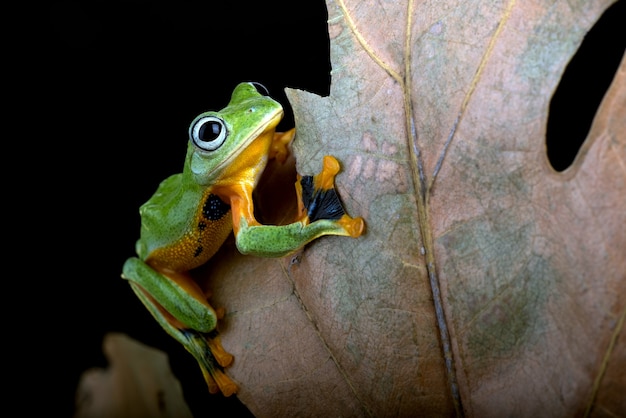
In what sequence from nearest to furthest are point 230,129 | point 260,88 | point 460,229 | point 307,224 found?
point 460,229
point 307,224
point 230,129
point 260,88

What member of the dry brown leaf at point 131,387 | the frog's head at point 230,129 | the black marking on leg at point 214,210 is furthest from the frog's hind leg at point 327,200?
the dry brown leaf at point 131,387

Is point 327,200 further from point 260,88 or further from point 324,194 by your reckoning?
point 260,88

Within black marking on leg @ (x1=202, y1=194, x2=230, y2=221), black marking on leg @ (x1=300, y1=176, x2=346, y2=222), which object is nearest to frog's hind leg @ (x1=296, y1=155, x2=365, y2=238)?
black marking on leg @ (x1=300, y1=176, x2=346, y2=222)

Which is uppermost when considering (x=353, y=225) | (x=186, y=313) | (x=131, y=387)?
(x=353, y=225)

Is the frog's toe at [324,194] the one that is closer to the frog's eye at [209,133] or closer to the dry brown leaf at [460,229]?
the dry brown leaf at [460,229]

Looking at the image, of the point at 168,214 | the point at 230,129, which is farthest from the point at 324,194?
the point at 168,214

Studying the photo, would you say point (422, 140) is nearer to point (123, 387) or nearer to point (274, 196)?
point (274, 196)

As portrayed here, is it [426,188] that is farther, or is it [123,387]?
[123,387]

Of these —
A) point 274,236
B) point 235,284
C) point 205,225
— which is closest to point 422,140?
point 274,236
